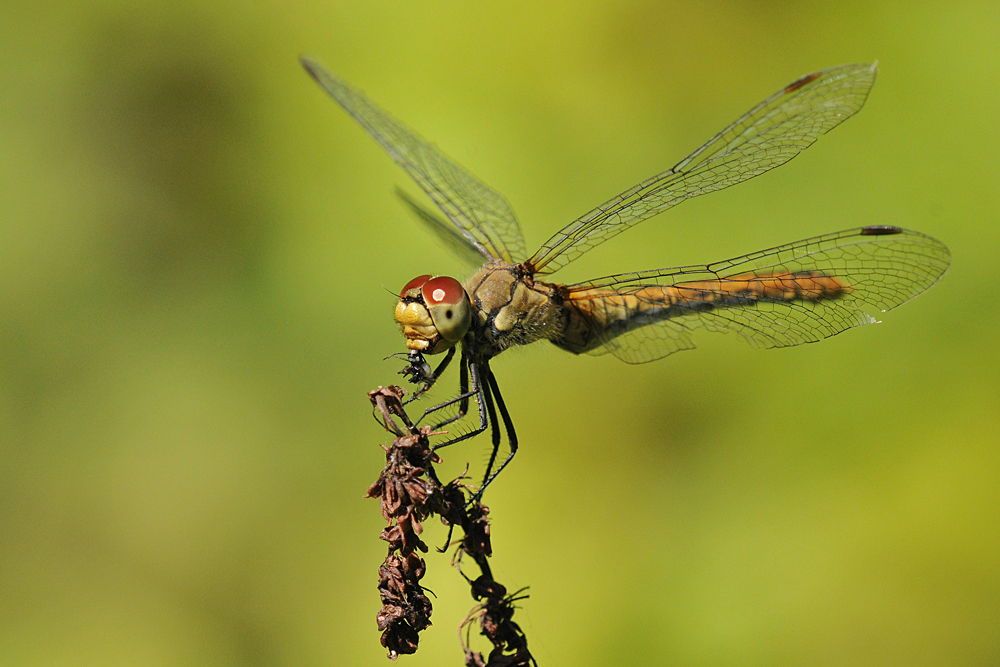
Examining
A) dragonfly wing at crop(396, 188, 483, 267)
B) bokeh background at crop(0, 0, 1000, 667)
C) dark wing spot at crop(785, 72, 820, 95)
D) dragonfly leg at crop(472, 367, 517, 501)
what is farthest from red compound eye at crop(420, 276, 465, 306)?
bokeh background at crop(0, 0, 1000, 667)

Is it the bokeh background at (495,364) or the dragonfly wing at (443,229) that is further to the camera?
the bokeh background at (495,364)

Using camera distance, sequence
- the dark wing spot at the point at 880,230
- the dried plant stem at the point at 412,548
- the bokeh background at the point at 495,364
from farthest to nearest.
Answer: the bokeh background at the point at 495,364 → the dark wing spot at the point at 880,230 → the dried plant stem at the point at 412,548

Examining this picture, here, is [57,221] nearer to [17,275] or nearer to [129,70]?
[17,275]

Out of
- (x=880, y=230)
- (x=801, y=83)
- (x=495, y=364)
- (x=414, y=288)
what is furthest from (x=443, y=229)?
(x=880, y=230)

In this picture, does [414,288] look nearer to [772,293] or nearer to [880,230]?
[772,293]

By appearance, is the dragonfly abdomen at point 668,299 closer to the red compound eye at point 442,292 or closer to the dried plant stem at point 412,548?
the red compound eye at point 442,292

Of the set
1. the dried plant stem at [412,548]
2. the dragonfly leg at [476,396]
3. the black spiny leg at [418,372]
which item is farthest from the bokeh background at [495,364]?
the dried plant stem at [412,548]
